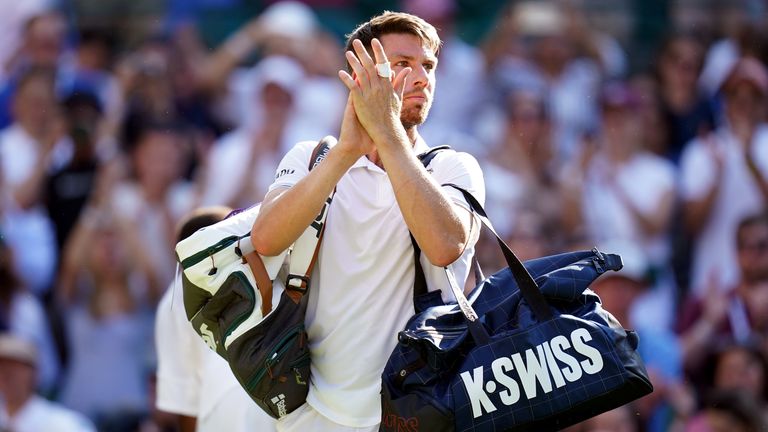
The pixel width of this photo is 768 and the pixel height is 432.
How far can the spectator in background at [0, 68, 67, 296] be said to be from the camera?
923cm

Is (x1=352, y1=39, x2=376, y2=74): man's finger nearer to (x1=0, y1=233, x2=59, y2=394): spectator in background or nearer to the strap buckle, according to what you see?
the strap buckle

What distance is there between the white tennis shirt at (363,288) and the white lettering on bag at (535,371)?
37 centimetres

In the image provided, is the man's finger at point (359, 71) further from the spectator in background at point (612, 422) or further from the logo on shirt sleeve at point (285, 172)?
the spectator in background at point (612, 422)

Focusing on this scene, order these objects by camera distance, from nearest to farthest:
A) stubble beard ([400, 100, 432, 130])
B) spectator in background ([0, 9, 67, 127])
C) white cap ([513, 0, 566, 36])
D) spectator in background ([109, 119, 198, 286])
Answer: stubble beard ([400, 100, 432, 130]) < spectator in background ([109, 119, 198, 286]) < spectator in background ([0, 9, 67, 127]) < white cap ([513, 0, 566, 36])

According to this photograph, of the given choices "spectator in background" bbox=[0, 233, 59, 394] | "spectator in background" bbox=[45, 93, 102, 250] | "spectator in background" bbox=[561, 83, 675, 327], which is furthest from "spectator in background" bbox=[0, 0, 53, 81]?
"spectator in background" bbox=[561, 83, 675, 327]

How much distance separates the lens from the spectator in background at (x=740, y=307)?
8219 millimetres

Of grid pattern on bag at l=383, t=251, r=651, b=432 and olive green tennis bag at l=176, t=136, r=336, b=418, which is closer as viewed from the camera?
grid pattern on bag at l=383, t=251, r=651, b=432

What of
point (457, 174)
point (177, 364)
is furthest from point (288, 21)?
point (457, 174)

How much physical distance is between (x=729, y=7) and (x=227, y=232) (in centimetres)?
743

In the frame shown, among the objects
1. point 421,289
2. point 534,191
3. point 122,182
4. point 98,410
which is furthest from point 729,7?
point 421,289

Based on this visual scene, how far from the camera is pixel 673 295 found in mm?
8828

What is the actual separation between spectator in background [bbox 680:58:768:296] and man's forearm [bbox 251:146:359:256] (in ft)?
17.3

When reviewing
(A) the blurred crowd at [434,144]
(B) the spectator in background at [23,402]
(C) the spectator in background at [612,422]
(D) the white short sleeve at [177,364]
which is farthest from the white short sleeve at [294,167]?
(B) the spectator in background at [23,402]

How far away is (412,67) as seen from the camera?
4.20 meters
